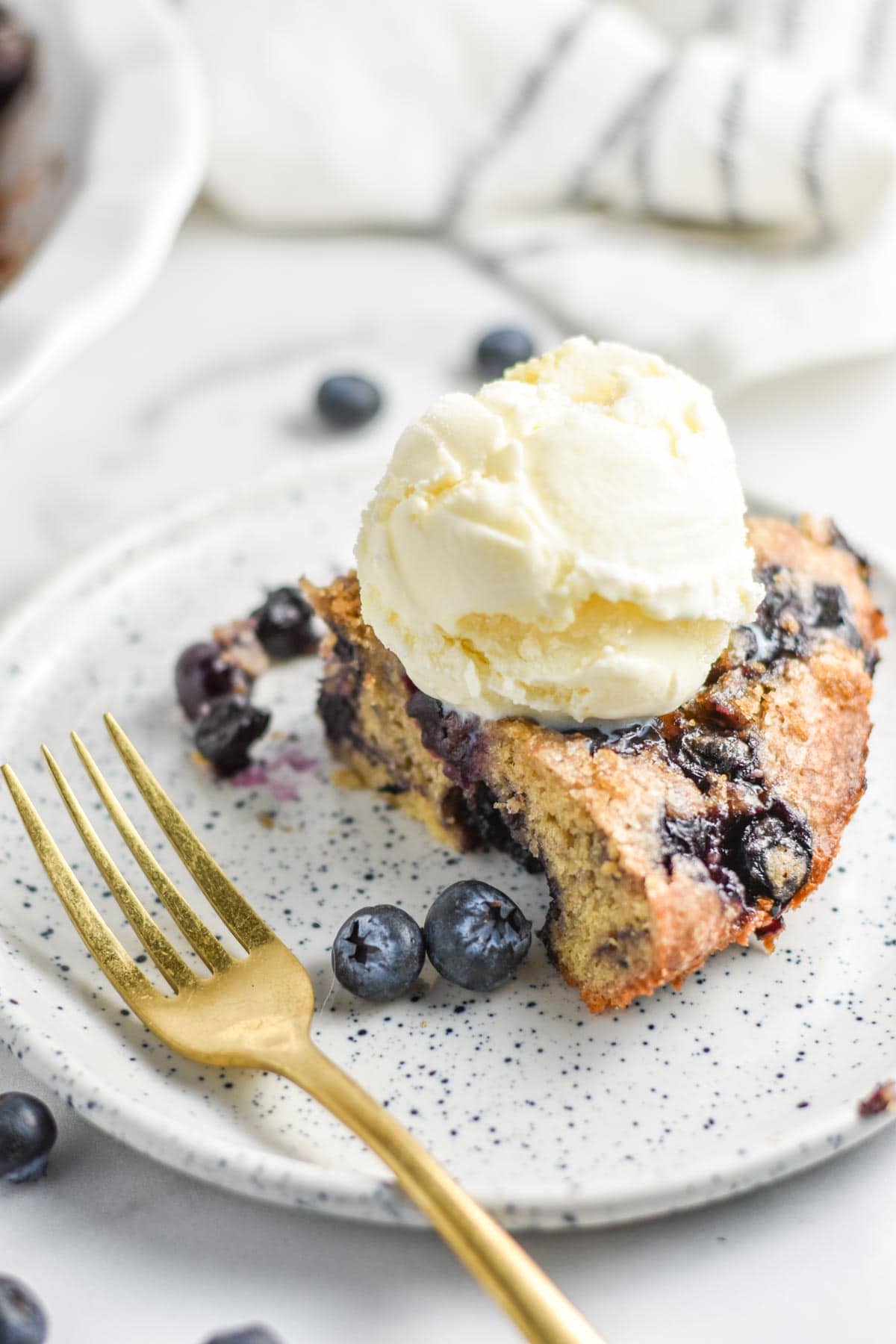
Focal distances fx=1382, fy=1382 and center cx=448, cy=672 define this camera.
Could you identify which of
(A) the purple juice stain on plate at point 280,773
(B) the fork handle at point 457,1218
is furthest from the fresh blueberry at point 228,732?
(B) the fork handle at point 457,1218

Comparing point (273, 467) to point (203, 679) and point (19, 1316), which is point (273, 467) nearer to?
point (203, 679)

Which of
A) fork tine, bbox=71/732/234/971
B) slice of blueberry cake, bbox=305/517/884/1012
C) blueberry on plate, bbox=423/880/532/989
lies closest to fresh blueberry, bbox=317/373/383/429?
slice of blueberry cake, bbox=305/517/884/1012

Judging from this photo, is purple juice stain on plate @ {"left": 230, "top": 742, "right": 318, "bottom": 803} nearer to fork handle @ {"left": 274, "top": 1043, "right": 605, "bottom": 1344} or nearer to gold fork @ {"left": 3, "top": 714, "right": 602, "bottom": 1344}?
gold fork @ {"left": 3, "top": 714, "right": 602, "bottom": 1344}

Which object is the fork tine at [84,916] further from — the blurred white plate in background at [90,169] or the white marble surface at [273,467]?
the blurred white plate in background at [90,169]

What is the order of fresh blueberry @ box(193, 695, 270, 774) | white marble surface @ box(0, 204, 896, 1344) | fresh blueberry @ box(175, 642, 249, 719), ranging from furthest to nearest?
fresh blueberry @ box(175, 642, 249, 719)
fresh blueberry @ box(193, 695, 270, 774)
white marble surface @ box(0, 204, 896, 1344)

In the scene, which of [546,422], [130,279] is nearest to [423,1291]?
[546,422]

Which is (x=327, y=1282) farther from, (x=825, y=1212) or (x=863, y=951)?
(x=863, y=951)
